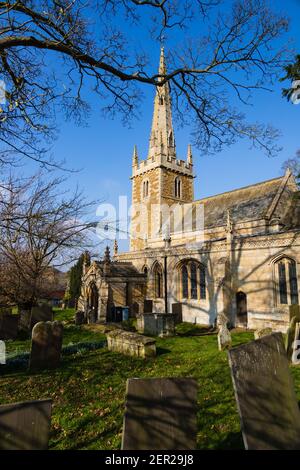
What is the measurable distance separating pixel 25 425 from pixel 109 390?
4215 mm

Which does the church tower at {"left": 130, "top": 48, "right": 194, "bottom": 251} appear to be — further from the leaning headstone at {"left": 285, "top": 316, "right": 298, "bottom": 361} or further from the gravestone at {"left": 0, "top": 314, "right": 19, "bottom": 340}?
the leaning headstone at {"left": 285, "top": 316, "right": 298, "bottom": 361}

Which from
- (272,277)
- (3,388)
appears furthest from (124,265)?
(3,388)

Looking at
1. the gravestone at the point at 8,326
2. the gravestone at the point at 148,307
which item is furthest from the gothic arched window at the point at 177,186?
the gravestone at the point at 8,326

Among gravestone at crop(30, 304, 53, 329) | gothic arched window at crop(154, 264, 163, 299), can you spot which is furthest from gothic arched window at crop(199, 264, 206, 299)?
gravestone at crop(30, 304, 53, 329)

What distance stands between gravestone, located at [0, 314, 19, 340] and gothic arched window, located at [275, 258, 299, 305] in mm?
14096

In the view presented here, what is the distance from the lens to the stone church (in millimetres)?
15477

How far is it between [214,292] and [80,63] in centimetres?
1550

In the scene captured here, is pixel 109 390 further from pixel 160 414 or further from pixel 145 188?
pixel 145 188

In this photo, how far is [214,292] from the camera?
1809 cm

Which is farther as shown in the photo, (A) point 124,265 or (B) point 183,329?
(A) point 124,265

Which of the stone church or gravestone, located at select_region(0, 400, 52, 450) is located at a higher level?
the stone church

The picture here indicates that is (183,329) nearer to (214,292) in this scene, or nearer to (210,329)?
(210,329)


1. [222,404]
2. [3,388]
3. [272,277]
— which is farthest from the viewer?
[272,277]
